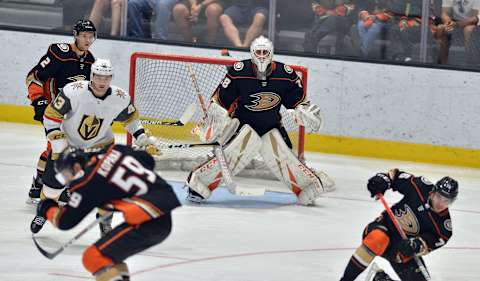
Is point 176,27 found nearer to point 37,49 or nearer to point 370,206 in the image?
point 37,49

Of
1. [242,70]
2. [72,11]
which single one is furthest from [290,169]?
[72,11]

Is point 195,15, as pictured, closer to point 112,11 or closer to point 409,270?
point 112,11

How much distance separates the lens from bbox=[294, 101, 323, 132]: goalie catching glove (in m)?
8.55

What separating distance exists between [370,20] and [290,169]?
2.27 meters

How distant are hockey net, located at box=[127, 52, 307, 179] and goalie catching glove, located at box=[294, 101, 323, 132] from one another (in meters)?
0.77

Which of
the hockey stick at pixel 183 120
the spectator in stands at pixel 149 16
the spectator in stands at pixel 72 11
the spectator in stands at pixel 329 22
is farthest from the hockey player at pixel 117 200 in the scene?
the spectator in stands at pixel 72 11

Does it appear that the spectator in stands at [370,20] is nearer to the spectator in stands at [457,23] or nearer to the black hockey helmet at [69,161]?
the spectator in stands at [457,23]

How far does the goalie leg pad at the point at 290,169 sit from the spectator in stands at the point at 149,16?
2.63 metres

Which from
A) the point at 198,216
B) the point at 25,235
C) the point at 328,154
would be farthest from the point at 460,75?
the point at 25,235

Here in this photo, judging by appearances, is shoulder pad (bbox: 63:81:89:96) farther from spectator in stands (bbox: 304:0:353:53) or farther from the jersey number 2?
spectator in stands (bbox: 304:0:353:53)

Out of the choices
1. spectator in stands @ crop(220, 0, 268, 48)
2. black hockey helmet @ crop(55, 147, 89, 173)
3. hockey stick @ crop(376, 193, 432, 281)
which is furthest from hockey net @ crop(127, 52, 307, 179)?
black hockey helmet @ crop(55, 147, 89, 173)

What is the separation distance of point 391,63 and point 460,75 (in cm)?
56

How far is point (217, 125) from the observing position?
27.9 ft

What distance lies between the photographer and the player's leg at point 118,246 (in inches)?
204
